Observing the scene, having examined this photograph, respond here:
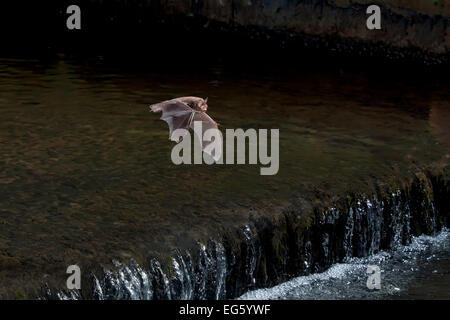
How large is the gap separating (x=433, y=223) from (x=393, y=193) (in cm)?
57

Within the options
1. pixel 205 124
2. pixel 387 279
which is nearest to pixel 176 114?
pixel 205 124

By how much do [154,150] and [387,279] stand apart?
2092mm

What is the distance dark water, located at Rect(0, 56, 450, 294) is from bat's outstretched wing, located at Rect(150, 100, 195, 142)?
254mm

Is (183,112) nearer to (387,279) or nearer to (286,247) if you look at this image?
(286,247)

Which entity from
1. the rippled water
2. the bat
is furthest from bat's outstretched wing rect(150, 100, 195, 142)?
the rippled water

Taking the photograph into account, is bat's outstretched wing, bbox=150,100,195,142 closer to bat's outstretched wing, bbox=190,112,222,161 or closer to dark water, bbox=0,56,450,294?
bat's outstretched wing, bbox=190,112,222,161

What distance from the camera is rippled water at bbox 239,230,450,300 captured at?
5.06 meters

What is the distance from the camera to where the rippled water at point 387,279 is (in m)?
5.06

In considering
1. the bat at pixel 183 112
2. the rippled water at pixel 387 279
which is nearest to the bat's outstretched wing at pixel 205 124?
the bat at pixel 183 112

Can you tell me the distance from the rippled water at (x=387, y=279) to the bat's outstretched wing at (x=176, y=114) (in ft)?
5.10

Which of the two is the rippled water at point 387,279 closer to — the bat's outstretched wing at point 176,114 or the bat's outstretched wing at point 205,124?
the bat's outstretched wing at point 205,124

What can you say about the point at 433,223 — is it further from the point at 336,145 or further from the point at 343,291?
the point at 343,291

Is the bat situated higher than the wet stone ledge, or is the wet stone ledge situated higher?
the bat

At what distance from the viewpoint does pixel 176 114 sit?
6.16m
